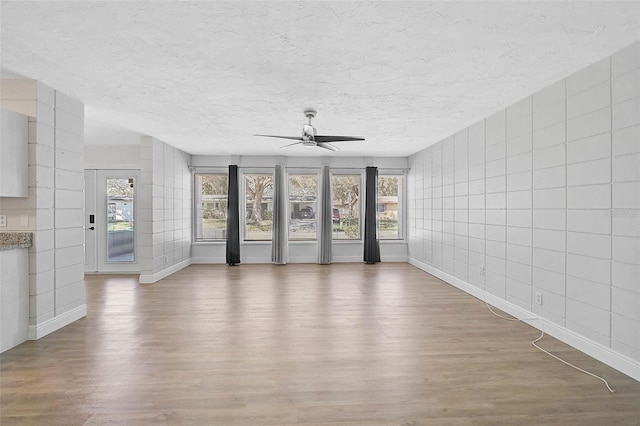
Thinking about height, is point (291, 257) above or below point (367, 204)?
below

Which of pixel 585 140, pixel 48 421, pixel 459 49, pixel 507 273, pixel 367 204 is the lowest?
pixel 48 421

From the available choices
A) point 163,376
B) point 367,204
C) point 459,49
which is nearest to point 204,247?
point 367,204

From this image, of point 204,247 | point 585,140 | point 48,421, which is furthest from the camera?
point 204,247

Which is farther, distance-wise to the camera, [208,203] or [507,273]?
[208,203]

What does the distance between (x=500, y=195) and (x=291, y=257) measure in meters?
5.10

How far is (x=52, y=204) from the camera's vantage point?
3.67 m

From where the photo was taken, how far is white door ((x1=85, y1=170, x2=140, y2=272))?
22.8 feet

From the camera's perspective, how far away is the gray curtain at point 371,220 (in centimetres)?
820

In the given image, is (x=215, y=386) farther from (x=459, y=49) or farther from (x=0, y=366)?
(x=459, y=49)

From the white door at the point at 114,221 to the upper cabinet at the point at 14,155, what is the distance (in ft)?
12.2

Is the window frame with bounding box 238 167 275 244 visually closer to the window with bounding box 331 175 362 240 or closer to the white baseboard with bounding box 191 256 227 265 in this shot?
the white baseboard with bounding box 191 256 227 265

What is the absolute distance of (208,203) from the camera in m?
8.34

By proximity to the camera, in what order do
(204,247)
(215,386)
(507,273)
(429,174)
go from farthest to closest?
1. (204,247)
2. (429,174)
3. (507,273)
4. (215,386)

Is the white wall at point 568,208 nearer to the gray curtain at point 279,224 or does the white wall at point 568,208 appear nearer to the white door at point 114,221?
the gray curtain at point 279,224
